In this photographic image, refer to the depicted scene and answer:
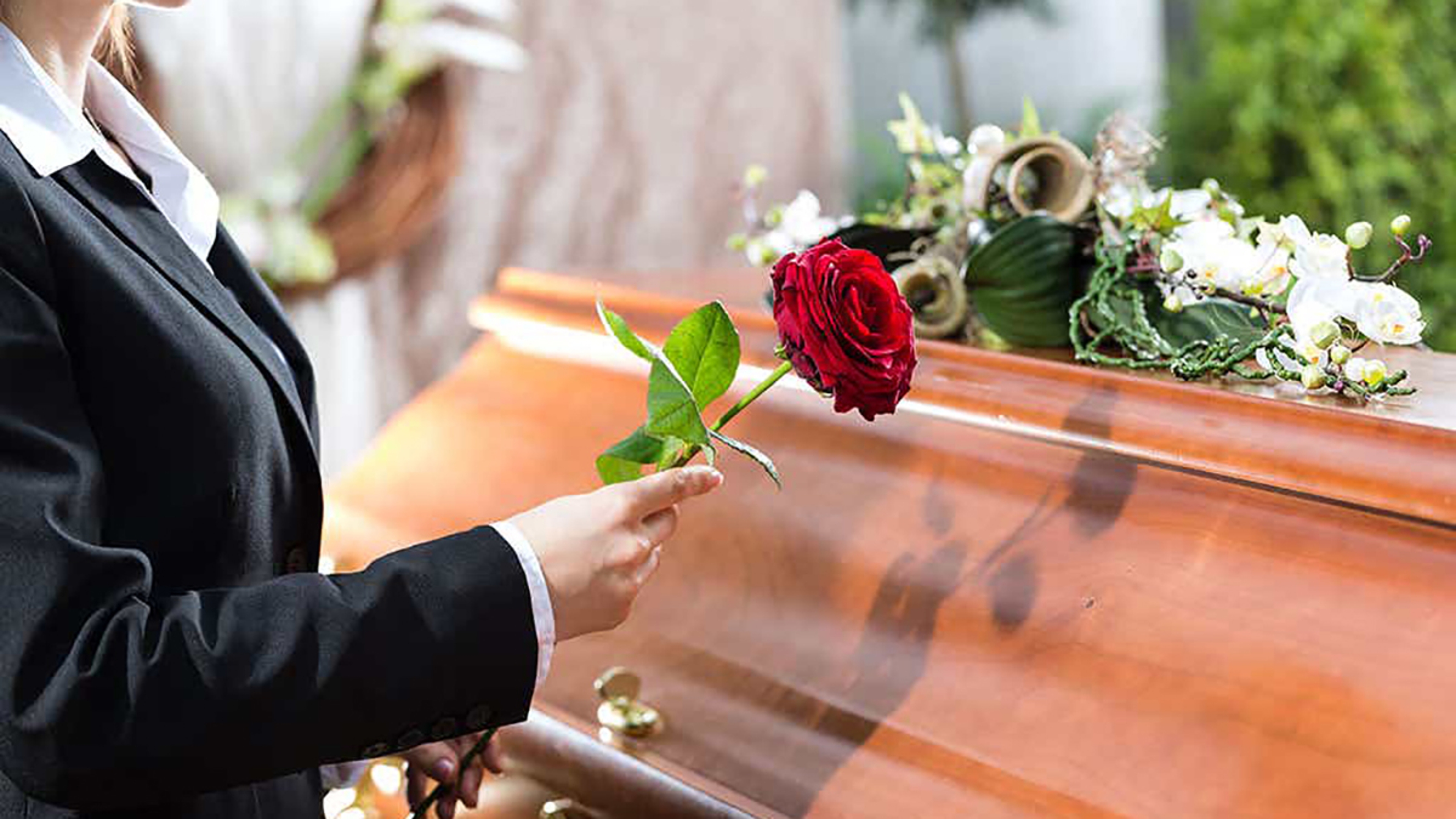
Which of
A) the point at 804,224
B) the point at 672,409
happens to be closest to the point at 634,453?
the point at 672,409

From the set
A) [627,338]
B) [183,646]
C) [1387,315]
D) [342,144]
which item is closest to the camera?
[183,646]

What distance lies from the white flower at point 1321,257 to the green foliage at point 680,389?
1.32 ft

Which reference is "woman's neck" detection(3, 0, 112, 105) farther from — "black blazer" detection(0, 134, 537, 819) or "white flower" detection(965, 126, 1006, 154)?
"white flower" detection(965, 126, 1006, 154)

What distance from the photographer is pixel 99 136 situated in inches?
38.4

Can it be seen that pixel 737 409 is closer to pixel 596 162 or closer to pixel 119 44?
pixel 119 44

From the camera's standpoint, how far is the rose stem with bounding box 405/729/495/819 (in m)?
1.13

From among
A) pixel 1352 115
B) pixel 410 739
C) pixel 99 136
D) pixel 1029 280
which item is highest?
pixel 99 136

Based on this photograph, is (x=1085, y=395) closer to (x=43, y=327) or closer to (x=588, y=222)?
(x=43, y=327)

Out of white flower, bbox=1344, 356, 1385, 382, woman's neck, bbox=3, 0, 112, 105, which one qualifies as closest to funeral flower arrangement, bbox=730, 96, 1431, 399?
white flower, bbox=1344, 356, 1385, 382

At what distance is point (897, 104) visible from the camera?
5.95 metres

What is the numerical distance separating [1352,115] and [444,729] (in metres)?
4.50

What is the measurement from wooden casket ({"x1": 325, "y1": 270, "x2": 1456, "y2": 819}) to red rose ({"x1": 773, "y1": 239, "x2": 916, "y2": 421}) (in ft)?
0.79

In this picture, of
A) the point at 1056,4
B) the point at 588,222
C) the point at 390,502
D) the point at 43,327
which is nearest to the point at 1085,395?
the point at 43,327

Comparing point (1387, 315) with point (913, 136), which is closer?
point (1387, 315)
